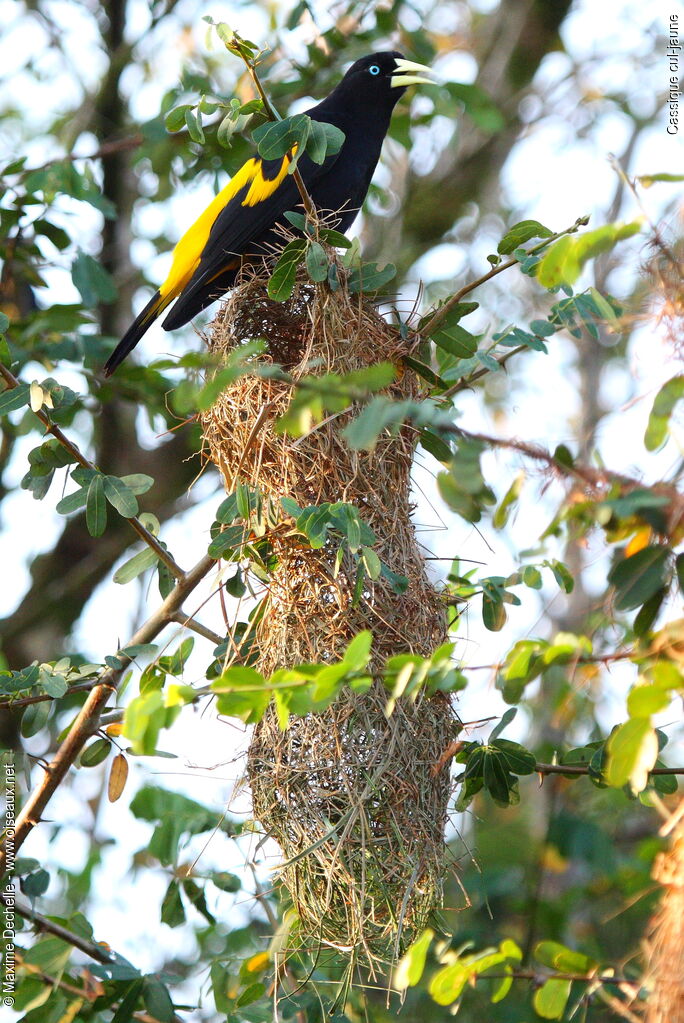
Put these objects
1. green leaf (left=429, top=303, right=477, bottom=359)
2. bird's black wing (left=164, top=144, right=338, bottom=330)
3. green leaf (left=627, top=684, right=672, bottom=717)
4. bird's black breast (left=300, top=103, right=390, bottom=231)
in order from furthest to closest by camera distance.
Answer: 1. bird's black breast (left=300, top=103, right=390, bottom=231)
2. bird's black wing (left=164, top=144, right=338, bottom=330)
3. green leaf (left=429, top=303, right=477, bottom=359)
4. green leaf (left=627, top=684, right=672, bottom=717)

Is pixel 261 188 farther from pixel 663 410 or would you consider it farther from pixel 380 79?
pixel 663 410

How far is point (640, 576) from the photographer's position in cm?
118

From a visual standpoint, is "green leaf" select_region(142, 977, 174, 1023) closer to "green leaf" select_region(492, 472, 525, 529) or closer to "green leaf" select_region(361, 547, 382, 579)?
"green leaf" select_region(361, 547, 382, 579)

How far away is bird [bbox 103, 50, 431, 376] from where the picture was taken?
2.43 metres

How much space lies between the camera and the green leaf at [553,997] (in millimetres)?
1433

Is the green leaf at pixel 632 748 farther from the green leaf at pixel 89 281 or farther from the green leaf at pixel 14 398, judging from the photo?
the green leaf at pixel 89 281

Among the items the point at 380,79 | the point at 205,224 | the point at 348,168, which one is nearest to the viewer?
the point at 348,168

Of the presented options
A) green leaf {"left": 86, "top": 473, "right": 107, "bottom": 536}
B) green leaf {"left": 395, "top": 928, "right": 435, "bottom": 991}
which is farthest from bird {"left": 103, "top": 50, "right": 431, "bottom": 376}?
green leaf {"left": 395, "top": 928, "right": 435, "bottom": 991}

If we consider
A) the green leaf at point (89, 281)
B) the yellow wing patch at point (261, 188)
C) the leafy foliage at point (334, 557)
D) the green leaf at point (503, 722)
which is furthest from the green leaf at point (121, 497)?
the green leaf at point (89, 281)

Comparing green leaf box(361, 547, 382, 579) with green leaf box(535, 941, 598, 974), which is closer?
green leaf box(535, 941, 598, 974)

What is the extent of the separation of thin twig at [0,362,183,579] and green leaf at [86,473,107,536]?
4 centimetres

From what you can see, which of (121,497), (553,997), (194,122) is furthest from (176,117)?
(553,997)

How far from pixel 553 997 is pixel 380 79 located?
7.66ft

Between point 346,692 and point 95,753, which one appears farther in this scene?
point 95,753
